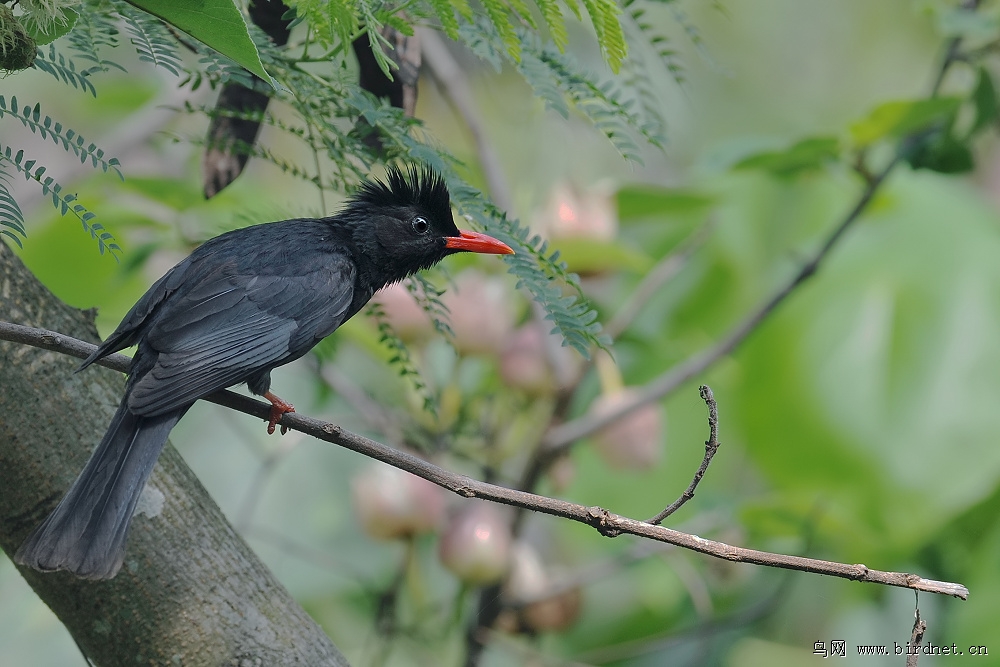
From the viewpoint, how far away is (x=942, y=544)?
10.7 ft

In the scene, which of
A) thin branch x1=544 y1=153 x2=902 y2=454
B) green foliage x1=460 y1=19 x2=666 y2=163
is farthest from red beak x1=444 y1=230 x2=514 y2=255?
thin branch x1=544 y1=153 x2=902 y2=454

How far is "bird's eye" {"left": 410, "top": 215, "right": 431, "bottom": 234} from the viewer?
6.88 feet

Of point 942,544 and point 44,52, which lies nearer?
point 44,52

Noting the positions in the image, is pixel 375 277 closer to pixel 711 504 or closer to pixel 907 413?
pixel 711 504

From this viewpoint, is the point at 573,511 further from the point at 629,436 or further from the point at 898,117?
the point at 898,117

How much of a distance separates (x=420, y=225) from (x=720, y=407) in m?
1.90

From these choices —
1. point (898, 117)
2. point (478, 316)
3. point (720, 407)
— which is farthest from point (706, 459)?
point (720, 407)

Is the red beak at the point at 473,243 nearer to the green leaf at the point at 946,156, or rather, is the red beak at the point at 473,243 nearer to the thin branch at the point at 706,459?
the thin branch at the point at 706,459

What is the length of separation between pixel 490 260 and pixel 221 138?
1.43 m

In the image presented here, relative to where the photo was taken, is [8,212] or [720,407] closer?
[8,212]

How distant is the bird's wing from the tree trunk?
0.49 ft

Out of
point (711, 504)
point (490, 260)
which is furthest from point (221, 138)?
point (711, 504)

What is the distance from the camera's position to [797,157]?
2.77 meters

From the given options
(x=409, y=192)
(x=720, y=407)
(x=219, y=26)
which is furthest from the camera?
(x=720, y=407)
